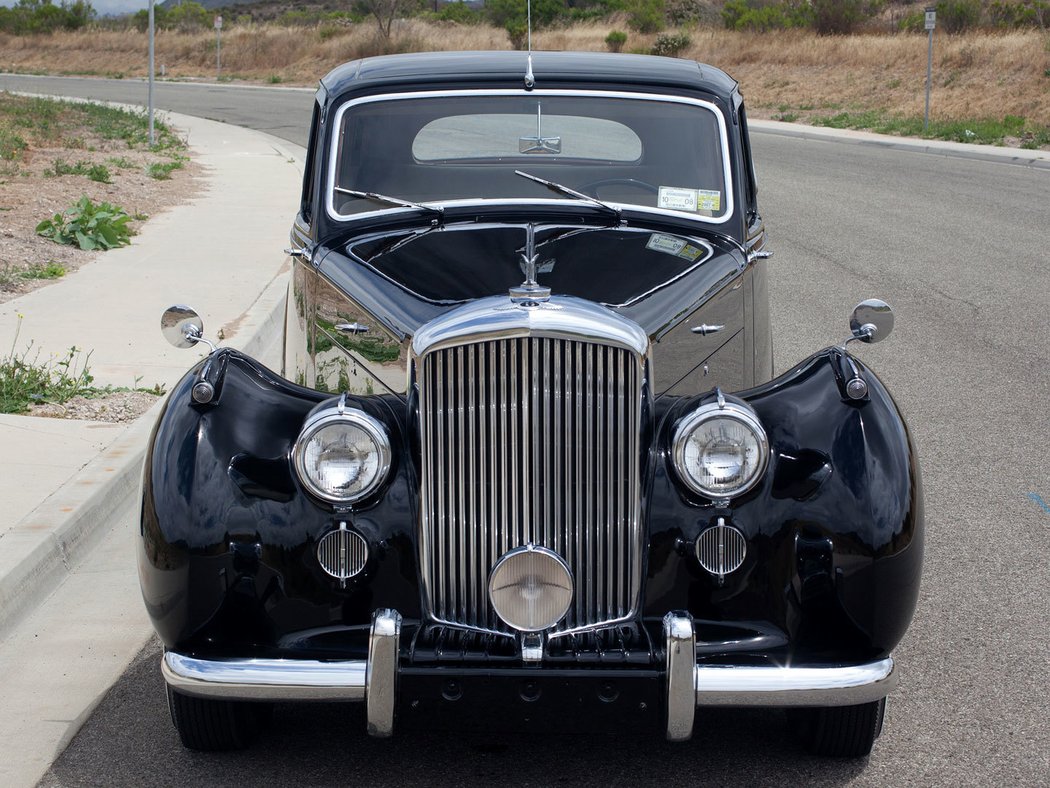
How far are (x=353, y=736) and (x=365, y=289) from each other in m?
1.32

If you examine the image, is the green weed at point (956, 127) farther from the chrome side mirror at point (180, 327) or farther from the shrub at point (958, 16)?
the chrome side mirror at point (180, 327)

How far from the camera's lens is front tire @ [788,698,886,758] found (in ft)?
10.7

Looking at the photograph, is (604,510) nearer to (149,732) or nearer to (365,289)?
(365,289)

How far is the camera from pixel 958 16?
3972 cm

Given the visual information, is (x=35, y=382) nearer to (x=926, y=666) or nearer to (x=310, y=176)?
(x=310, y=176)

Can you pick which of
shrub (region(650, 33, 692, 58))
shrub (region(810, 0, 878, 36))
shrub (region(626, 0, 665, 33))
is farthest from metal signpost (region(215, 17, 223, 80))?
shrub (region(810, 0, 878, 36))

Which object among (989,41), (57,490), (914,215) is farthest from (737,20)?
(57,490)

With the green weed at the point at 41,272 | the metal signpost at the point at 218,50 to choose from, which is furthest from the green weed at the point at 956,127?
the metal signpost at the point at 218,50

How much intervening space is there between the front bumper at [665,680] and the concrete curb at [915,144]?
62.0ft

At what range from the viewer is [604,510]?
3061 millimetres

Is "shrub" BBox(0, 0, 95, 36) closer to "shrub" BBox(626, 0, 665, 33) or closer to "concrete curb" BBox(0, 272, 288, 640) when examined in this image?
"shrub" BBox(626, 0, 665, 33)

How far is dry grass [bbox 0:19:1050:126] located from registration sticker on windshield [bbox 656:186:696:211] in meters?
23.9

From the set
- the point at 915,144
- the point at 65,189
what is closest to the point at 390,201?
the point at 65,189

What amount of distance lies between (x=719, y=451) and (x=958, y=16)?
134ft
